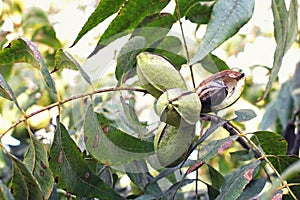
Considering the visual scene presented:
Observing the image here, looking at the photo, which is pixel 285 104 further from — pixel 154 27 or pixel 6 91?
pixel 6 91

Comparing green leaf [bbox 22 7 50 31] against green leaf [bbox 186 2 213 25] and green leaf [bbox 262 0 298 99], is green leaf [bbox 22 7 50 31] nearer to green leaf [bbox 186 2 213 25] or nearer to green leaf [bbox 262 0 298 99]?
green leaf [bbox 186 2 213 25]

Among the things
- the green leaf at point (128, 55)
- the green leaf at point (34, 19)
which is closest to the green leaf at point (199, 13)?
the green leaf at point (128, 55)

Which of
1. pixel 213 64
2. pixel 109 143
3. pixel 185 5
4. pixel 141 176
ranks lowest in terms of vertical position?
pixel 141 176

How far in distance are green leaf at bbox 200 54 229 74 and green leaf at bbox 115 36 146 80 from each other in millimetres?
124

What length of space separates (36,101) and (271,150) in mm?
992

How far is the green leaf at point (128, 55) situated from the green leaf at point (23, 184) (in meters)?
0.29

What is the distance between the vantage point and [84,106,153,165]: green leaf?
804 mm

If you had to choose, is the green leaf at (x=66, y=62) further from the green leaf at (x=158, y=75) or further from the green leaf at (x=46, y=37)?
the green leaf at (x=46, y=37)

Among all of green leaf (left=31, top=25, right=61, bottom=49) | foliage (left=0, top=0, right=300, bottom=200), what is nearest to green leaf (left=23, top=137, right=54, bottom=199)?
foliage (left=0, top=0, right=300, bottom=200)

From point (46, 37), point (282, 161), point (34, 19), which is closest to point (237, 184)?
point (282, 161)

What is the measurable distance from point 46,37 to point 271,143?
3.68 feet

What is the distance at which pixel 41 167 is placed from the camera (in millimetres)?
729

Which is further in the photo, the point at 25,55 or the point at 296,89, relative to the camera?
the point at 296,89

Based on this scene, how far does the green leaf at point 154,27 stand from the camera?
0.88 m
